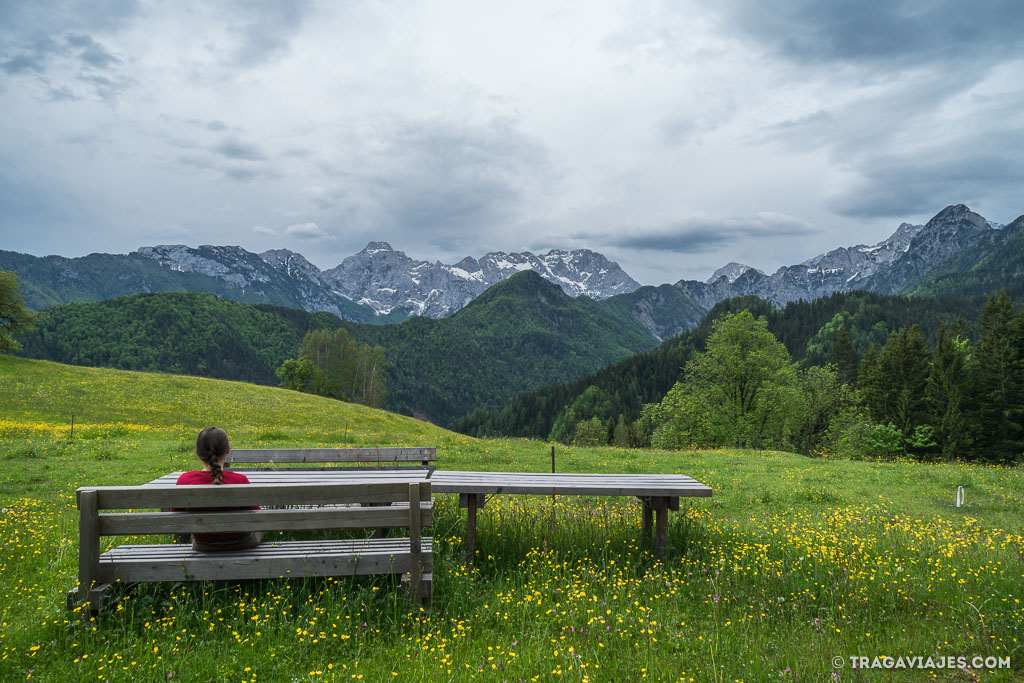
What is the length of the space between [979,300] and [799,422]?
705 feet

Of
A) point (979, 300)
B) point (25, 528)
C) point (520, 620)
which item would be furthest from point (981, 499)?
point (979, 300)

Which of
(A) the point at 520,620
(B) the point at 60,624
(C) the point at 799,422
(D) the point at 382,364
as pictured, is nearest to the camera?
(B) the point at 60,624

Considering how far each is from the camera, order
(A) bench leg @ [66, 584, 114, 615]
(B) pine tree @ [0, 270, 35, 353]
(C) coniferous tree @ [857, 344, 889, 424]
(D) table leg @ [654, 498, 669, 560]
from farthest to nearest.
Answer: (C) coniferous tree @ [857, 344, 889, 424]
(B) pine tree @ [0, 270, 35, 353]
(D) table leg @ [654, 498, 669, 560]
(A) bench leg @ [66, 584, 114, 615]

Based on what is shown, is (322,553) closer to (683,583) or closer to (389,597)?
(389,597)

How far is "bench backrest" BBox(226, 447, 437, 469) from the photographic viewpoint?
31.9 ft

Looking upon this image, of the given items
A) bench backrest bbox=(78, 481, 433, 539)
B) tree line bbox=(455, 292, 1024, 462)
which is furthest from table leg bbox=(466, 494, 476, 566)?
tree line bbox=(455, 292, 1024, 462)

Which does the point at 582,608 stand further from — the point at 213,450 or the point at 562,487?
the point at 213,450

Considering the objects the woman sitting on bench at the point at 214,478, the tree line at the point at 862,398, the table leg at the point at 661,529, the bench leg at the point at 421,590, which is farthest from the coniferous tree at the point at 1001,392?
the woman sitting on bench at the point at 214,478

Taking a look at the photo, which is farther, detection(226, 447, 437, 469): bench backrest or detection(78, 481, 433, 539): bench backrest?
detection(226, 447, 437, 469): bench backrest

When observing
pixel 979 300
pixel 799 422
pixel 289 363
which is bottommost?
pixel 799 422

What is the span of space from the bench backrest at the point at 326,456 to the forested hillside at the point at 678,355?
12062cm

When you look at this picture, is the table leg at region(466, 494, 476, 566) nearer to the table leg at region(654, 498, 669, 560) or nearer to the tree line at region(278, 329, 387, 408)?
the table leg at region(654, 498, 669, 560)

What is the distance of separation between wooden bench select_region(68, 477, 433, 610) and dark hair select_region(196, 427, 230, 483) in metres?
0.58

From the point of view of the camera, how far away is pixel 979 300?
A: 196000 millimetres
